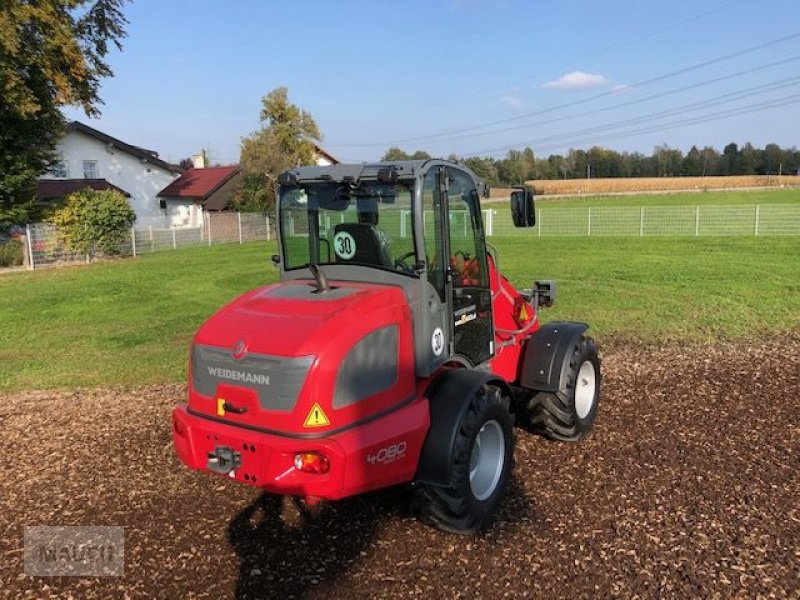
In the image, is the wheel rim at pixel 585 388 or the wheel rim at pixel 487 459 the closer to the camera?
the wheel rim at pixel 487 459

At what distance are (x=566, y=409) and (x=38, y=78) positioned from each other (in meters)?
21.5

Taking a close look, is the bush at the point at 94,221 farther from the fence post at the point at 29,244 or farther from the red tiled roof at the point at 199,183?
the red tiled roof at the point at 199,183

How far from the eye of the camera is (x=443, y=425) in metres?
3.60

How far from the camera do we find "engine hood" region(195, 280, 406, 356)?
3318 millimetres

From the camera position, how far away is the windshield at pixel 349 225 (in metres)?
3.89

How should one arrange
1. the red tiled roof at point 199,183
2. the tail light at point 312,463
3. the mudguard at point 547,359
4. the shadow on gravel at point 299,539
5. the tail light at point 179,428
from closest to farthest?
the tail light at point 312,463 → the shadow on gravel at point 299,539 → the tail light at point 179,428 → the mudguard at point 547,359 → the red tiled roof at point 199,183

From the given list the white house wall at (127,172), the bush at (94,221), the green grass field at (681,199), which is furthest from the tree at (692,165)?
the bush at (94,221)

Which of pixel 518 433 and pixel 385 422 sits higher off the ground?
pixel 385 422

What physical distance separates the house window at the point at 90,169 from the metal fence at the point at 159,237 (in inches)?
353

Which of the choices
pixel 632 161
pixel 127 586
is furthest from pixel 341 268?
pixel 632 161

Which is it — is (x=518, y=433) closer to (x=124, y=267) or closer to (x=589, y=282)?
(x=589, y=282)

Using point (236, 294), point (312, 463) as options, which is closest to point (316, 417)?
point (312, 463)

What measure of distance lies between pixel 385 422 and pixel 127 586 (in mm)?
1638

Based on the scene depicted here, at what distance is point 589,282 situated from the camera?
13.8 metres
